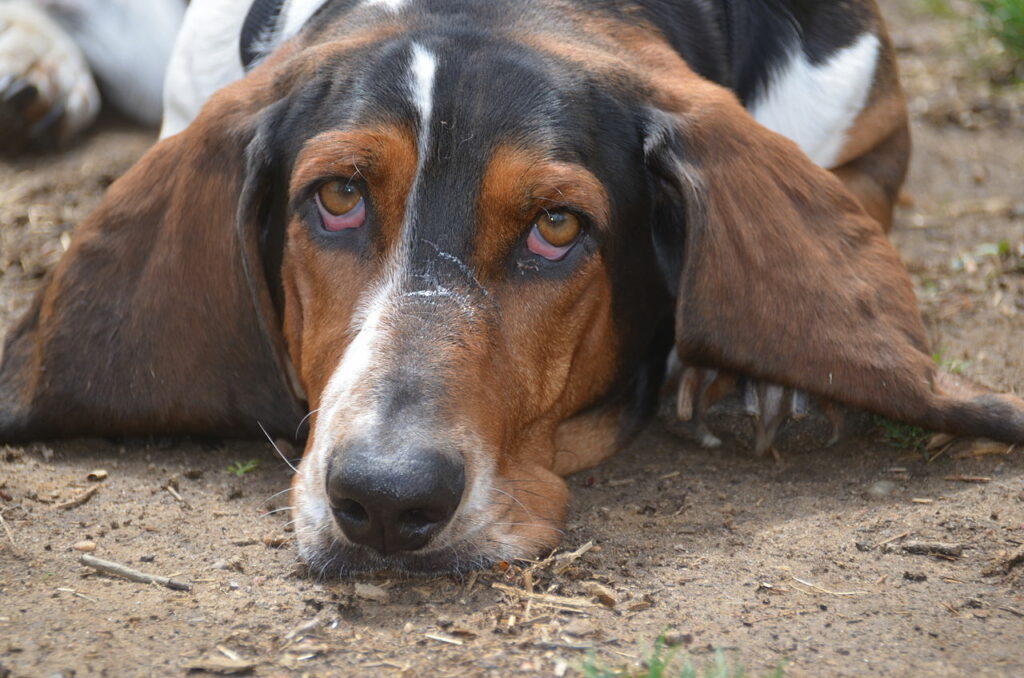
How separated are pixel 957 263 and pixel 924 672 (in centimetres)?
291

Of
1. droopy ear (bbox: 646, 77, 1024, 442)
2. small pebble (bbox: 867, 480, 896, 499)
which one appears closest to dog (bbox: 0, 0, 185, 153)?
droopy ear (bbox: 646, 77, 1024, 442)

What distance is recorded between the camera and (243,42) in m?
4.66

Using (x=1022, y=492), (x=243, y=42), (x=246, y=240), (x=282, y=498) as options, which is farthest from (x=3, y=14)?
(x=1022, y=492)

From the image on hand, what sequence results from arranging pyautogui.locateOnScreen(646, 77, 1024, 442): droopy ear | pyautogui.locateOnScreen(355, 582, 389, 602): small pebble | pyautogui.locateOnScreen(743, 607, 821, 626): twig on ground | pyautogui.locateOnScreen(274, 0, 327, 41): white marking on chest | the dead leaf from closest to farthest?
1. the dead leaf
2. pyautogui.locateOnScreen(743, 607, 821, 626): twig on ground
3. pyautogui.locateOnScreen(355, 582, 389, 602): small pebble
4. pyautogui.locateOnScreen(646, 77, 1024, 442): droopy ear
5. pyautogui.locateOnScreen(274, 0, 327, 41): white marking on chest

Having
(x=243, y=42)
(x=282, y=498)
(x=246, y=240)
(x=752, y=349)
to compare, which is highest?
(x=243, y=42)

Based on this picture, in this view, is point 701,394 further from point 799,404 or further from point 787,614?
point 787,614

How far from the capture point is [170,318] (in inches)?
153

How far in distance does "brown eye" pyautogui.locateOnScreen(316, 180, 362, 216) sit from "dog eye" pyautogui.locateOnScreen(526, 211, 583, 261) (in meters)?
0.45

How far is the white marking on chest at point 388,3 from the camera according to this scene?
3820 millimetres

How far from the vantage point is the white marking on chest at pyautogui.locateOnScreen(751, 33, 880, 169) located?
15.0ft

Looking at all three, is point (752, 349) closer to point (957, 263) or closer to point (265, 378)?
point (265, 378)

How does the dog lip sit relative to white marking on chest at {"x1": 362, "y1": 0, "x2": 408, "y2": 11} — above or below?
below

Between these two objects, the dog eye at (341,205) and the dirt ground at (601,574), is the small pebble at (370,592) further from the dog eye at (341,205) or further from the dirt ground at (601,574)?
the dog eye at (341,205)

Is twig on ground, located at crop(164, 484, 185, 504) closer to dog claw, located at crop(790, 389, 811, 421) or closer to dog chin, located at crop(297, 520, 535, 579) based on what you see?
dog chin, located at crop(297, 520, 535, 579)
